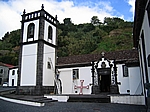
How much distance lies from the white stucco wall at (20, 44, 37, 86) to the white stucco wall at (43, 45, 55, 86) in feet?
3.10

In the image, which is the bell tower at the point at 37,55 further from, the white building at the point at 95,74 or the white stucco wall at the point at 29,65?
the white building at the point at 95,74

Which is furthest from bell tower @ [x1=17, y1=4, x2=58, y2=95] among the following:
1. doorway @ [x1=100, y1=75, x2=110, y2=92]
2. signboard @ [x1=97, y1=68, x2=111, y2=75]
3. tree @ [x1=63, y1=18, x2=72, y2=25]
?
tree @ [x1=63, y1=18, x2=72, y2=25]

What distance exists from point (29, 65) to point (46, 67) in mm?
1613

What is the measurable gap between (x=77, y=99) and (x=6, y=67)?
97.4ft

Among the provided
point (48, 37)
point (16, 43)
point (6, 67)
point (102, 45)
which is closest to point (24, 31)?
point (48, 37)

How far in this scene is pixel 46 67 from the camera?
1512 cm

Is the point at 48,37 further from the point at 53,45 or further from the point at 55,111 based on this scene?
the point at 55,111

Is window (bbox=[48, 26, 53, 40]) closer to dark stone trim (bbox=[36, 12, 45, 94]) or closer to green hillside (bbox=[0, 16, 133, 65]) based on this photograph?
dark stone trim (bbox=[36, 12, 45, 94])

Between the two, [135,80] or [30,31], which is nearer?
[135,80]

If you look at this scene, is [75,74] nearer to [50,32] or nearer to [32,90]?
[32,90]

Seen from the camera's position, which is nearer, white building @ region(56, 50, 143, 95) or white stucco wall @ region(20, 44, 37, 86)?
white building @ region(56, 50, 143, 95)

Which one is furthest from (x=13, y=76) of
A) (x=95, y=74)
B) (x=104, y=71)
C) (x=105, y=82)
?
(x=104, y=71)

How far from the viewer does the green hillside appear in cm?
3575

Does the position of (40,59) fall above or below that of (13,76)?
above
